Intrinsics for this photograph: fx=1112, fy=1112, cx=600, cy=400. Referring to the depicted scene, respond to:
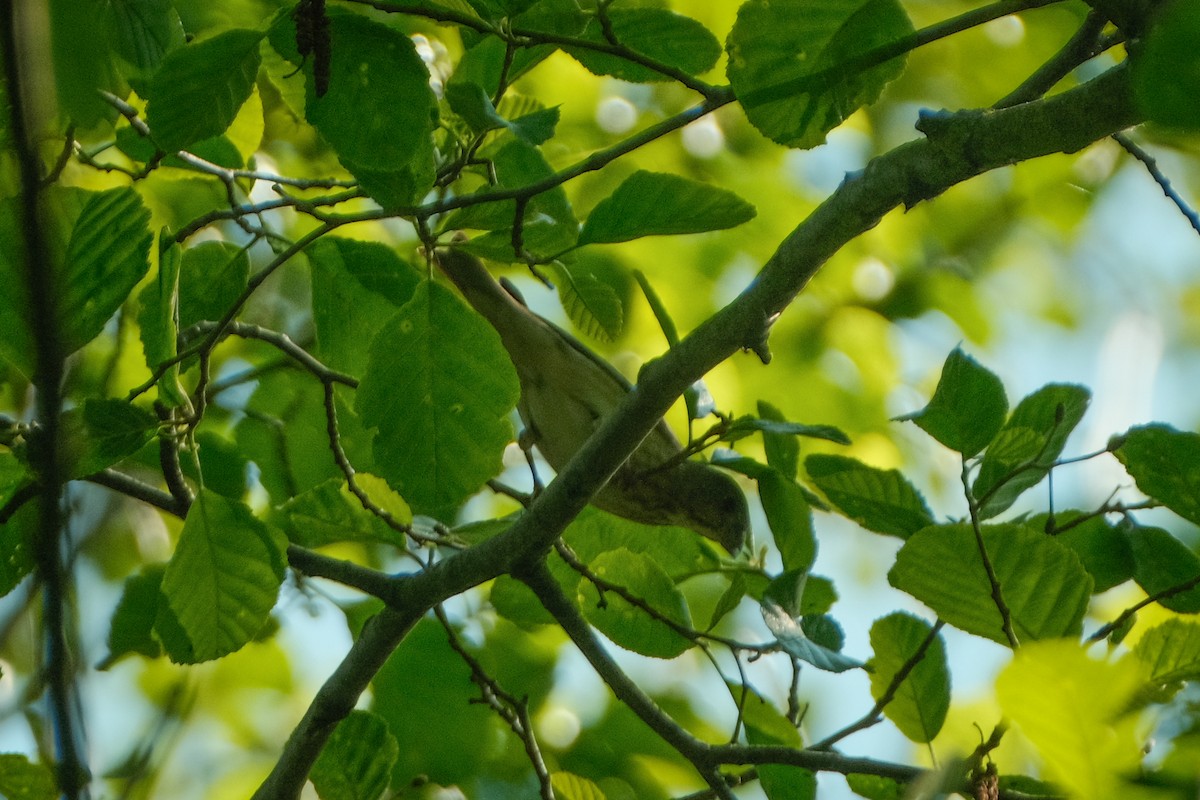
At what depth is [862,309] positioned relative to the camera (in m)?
4.52

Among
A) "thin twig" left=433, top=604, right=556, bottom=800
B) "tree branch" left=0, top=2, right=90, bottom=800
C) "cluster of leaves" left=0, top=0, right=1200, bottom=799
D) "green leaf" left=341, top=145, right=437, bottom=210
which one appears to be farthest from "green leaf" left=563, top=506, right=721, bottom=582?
"tree branch" left=0, top=2, right=90, bottom=800

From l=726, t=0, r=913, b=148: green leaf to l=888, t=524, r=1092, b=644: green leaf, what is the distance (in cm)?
61

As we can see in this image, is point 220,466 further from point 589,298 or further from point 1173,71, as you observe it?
point 1173,71

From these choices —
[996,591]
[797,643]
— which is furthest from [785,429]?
[996,591]

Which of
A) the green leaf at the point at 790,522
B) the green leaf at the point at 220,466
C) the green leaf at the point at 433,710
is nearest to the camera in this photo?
the green leaf at the point at 790,522

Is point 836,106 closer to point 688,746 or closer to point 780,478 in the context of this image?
point 780,478

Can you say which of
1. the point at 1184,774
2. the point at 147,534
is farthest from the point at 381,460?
the point at 147,534

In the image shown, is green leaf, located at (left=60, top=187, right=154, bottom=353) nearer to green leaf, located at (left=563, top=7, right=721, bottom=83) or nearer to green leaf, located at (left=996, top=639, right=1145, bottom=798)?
green leaf, located at (left=563, top=7, right=721, bottom=83)

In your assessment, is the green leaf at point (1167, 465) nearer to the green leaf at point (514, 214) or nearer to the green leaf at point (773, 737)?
the green leaf at point (773, 737)

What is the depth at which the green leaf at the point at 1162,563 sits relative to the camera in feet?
5.78

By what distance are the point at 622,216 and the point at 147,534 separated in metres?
2.52

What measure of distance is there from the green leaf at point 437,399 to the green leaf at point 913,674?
0.76 meters

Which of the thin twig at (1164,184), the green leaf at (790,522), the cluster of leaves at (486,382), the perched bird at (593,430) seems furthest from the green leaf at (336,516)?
the thin twig at (1164,184)

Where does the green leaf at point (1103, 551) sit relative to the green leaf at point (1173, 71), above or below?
above
